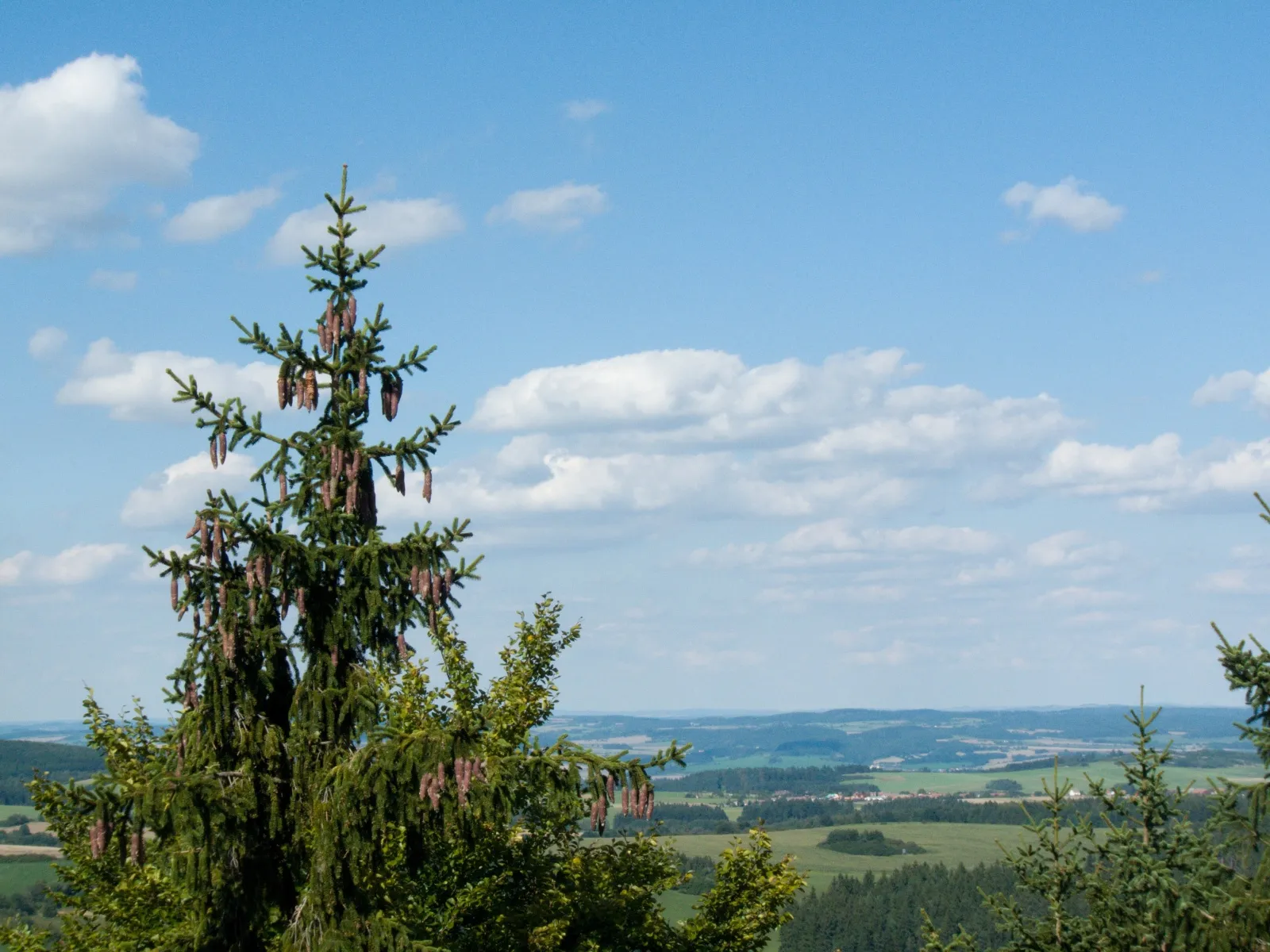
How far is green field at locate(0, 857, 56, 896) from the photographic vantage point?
98.5 m

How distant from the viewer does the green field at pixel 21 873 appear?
9850 cm

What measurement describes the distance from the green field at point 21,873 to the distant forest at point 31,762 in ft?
143

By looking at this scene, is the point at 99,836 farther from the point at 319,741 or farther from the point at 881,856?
the point at 881,856

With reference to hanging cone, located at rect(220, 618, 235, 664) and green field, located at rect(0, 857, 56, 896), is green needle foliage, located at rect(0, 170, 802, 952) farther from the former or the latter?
green field, located at rect(0, 857, 56, 896)

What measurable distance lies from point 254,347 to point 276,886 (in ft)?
19.6

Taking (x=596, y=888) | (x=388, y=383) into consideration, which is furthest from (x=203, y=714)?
(x=596, y=888)

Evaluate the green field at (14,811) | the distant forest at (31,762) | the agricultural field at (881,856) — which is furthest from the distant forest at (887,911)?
the distant forest at (31,762)

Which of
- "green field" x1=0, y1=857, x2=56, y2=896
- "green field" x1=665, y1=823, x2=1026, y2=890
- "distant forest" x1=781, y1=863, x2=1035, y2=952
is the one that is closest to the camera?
"green field" x1=0, y1=857, x2=56, y2=896

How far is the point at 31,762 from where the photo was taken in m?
183

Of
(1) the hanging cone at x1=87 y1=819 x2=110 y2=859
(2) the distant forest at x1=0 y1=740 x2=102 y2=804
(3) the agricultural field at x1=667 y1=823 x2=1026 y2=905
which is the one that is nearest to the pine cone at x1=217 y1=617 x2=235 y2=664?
(1) the hanging cone at x1=87 y1=819 x2=110 y2=859

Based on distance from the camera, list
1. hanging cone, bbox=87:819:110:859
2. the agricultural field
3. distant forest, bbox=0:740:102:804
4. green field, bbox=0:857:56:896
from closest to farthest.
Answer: hanging cone, bbox=87:819:110:859 < green field, bbox=0:857:56:896 < the agricultural field < distant forest, bbox=0:740:102:804

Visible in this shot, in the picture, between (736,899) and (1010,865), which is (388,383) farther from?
(736,899)

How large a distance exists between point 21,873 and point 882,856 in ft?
353

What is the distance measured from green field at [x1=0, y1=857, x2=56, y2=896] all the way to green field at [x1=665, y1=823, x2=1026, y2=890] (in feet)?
214
